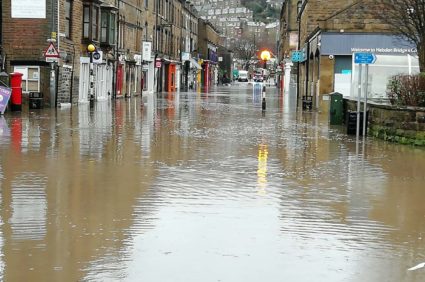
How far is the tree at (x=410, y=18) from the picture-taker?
63.3ft

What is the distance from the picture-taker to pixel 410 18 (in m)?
20.2

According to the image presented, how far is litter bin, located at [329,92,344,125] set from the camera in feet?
77.8

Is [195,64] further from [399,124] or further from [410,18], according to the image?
[399,124]

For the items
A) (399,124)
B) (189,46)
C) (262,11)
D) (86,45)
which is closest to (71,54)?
(86,45)

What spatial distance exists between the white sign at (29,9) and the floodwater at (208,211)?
15.0 meters

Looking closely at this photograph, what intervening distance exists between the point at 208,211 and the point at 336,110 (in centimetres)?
1611

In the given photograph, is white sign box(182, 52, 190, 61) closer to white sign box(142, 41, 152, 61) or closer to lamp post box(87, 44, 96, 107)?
white sign box(142, 41, 152, 61)

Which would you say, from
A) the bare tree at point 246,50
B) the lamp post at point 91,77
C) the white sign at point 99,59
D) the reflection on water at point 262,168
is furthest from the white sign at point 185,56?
the reflection on water at point 262,168

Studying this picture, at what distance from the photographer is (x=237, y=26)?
631 feet

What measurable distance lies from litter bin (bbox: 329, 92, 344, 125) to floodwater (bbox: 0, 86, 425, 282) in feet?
23.3

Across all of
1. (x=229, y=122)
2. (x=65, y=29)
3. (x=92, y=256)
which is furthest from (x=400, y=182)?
(x=65, y=29)

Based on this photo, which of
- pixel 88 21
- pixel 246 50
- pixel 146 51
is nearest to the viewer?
pixel 88 21

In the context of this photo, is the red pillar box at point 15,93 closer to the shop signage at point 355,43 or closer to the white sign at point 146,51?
the shop signage at point 355,43

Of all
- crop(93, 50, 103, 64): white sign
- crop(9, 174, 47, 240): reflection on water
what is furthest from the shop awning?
crop(9, 174, 47, 240): reflection on water
